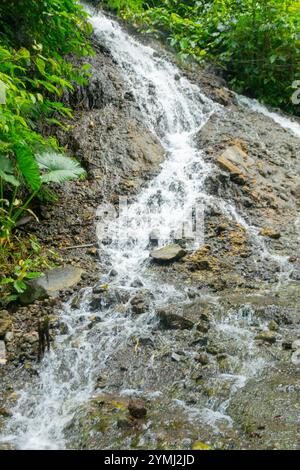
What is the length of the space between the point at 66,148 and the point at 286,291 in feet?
12.7

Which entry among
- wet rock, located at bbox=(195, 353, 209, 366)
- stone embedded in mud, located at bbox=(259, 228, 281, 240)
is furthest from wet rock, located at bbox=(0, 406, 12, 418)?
stone embedded in mud, located at bbox=(259, 228, 281, 240)

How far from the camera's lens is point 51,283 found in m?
4.47

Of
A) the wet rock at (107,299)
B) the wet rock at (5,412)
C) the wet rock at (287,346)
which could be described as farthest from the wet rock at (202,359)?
the wet rock at (5,412)

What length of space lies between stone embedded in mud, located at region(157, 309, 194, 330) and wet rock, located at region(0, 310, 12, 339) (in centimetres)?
142

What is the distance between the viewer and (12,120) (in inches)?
154

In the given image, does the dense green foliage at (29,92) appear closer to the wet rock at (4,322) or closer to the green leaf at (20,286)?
the green leaf at (20,286)

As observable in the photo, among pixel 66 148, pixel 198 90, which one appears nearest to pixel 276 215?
pixel 66 148

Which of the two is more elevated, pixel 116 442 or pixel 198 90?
pixel 198 90

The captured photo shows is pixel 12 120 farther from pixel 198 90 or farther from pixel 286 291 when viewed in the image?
pixel 198 90

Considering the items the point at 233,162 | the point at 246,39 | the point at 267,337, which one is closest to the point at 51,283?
the point at 267,337

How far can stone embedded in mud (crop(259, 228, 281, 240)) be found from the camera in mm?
5598

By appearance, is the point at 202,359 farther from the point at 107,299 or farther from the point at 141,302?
the point at 107,299

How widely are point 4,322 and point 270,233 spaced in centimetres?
358
